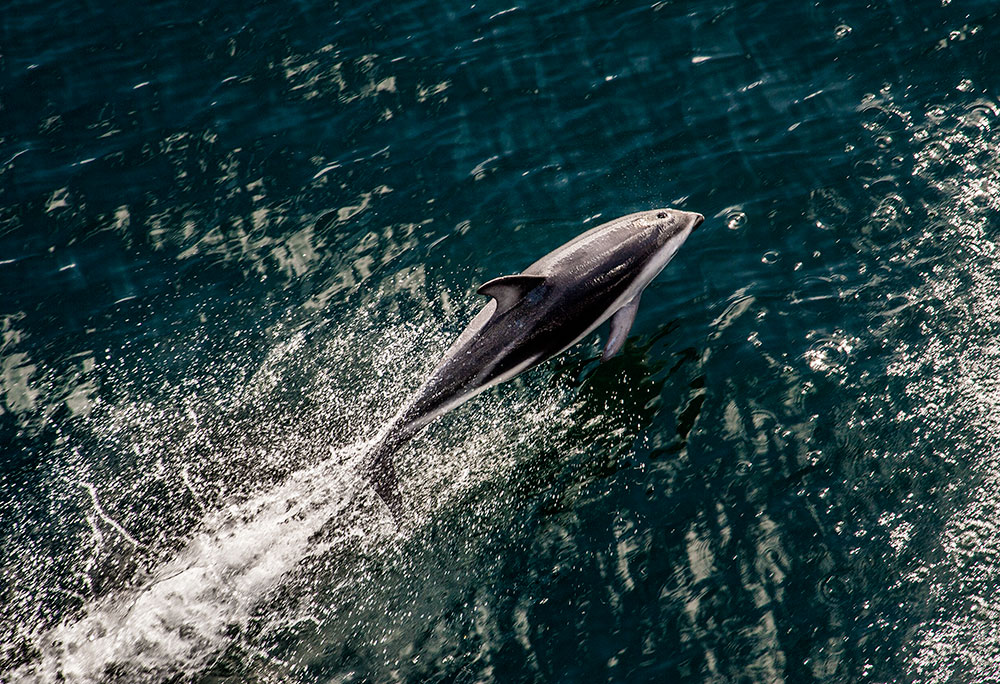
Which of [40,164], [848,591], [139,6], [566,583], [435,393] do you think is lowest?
[848,591]

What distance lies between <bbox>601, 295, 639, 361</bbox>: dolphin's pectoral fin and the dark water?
88 centimetres

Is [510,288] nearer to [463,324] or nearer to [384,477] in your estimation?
[463,324]

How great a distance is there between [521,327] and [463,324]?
2270mm

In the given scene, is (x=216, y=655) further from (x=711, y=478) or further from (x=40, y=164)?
(x=40, y=164)

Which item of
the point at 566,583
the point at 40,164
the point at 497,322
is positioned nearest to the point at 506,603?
the point at 566,583

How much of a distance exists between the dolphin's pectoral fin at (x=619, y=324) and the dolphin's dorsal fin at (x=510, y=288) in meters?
1.37

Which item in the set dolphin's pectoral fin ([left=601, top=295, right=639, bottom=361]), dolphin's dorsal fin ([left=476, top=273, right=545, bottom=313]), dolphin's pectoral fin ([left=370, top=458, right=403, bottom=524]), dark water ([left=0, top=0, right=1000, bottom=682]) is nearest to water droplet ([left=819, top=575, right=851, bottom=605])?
dark water ([left=0, top=0, right=1000, bottom=682])

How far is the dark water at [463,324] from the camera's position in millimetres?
11203

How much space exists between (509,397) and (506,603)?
3.05 meters

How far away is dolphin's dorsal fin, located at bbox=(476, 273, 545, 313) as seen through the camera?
1139 centimetres

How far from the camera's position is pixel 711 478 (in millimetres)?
12109

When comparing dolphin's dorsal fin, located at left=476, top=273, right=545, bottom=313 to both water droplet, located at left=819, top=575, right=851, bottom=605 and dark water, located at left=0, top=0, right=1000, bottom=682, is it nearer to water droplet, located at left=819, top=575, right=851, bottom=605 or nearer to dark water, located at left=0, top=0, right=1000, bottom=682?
dark water, located at left=0, top=0, right=1000, bottom=682

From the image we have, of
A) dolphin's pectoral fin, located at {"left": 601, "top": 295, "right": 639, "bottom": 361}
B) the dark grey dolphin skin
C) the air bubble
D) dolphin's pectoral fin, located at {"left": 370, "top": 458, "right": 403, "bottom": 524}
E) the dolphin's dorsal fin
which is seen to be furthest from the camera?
the air bubble

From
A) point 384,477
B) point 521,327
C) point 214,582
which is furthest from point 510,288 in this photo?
point 214,582
